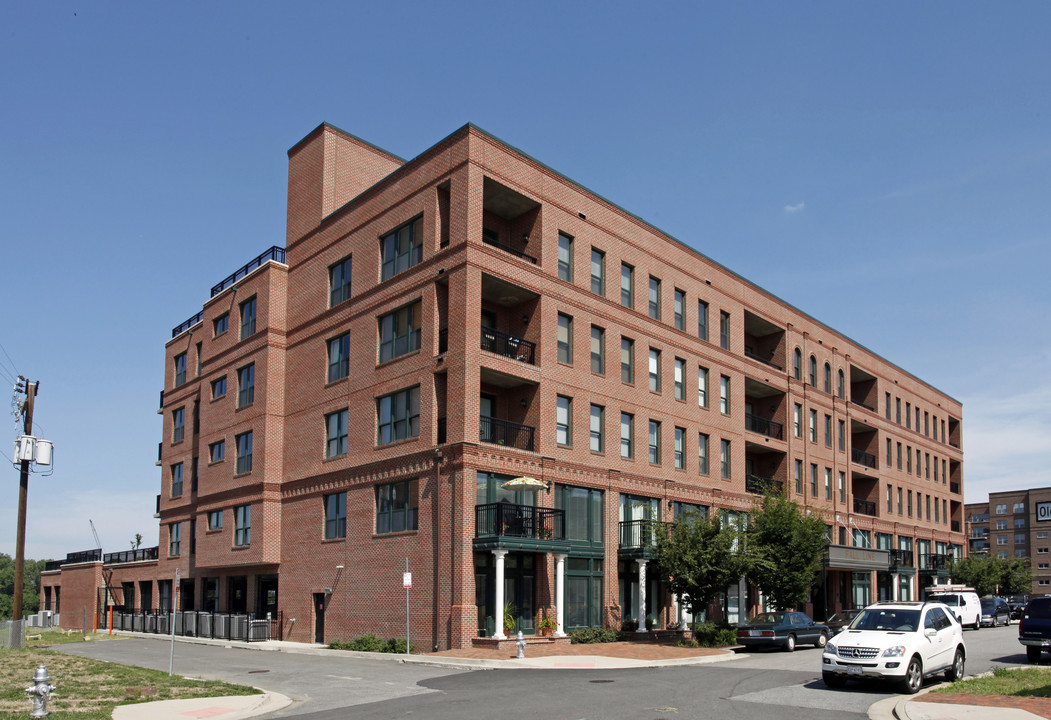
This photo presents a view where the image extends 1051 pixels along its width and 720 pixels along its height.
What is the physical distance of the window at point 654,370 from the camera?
4234cm

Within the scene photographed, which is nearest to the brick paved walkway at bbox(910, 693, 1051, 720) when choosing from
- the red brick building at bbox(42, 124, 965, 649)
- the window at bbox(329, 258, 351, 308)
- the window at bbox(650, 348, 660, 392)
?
the red brick building at bbox(42, 124, 965, 649)

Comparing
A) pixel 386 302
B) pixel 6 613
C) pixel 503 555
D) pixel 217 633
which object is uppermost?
pixel 386 302

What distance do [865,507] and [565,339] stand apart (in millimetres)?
33642

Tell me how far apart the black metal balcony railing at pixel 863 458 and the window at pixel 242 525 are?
121ft

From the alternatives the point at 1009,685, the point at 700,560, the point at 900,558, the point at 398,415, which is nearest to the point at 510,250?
the point at 398,415

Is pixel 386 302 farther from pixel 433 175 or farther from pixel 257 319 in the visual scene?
pixel 257 319

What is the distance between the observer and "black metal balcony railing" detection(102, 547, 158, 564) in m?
56.0

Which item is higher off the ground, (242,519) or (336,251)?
(336,251)

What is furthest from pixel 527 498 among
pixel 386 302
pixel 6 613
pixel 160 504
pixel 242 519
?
pixel 6 613

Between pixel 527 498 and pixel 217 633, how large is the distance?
17682 mm

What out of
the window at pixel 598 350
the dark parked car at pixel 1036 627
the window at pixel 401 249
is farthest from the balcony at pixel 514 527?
the dark parked car at pixel 1036 627

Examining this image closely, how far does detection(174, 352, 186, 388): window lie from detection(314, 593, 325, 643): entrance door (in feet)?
64.9

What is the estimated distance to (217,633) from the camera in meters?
43.3

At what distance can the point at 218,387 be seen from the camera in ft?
161
